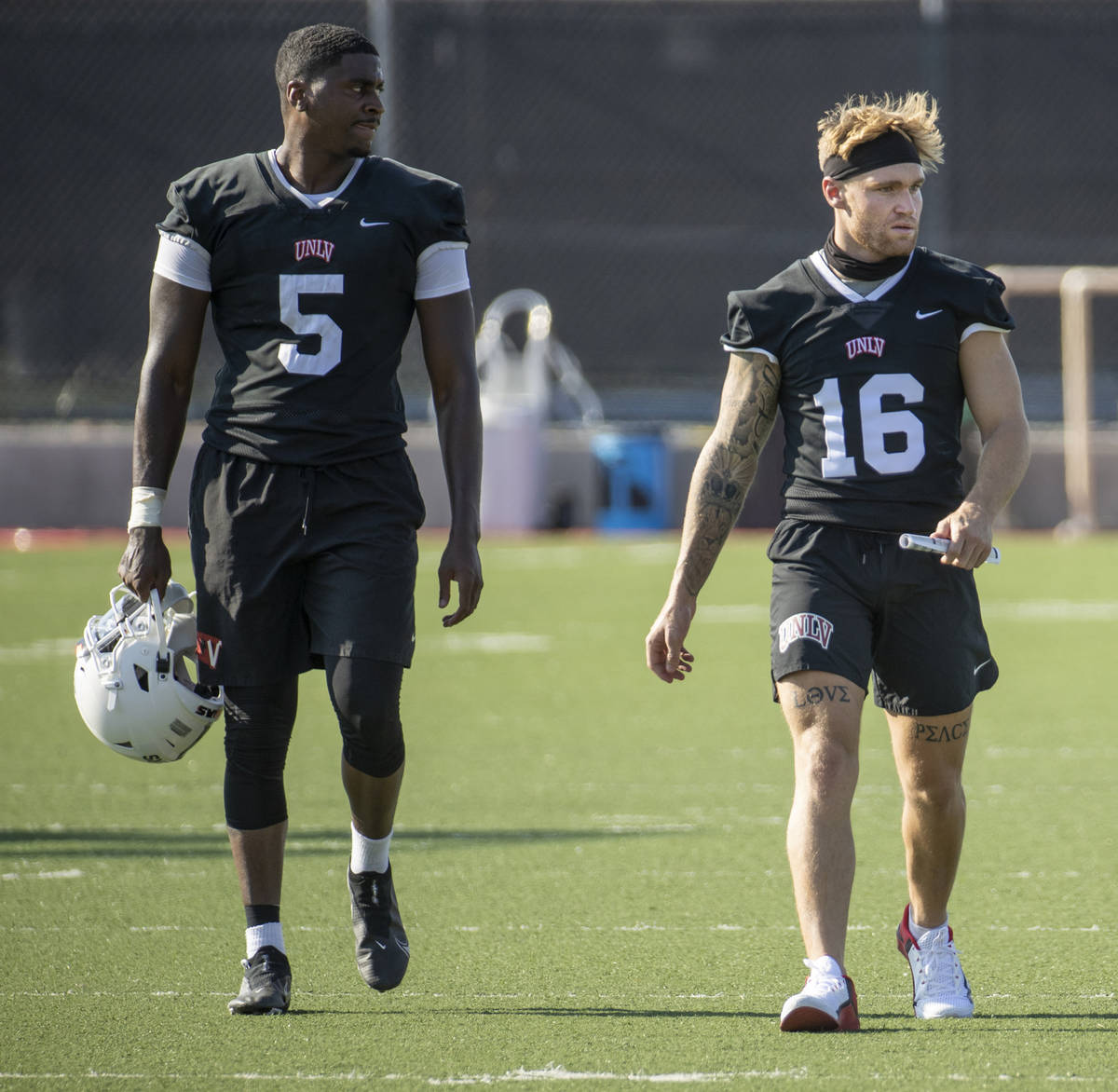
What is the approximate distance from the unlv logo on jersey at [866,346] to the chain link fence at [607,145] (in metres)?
16.6

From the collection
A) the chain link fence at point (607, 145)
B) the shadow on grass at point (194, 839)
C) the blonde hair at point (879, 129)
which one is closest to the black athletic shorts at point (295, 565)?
the blonde hair at point (879, 129)

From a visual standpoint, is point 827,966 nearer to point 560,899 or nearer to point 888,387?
point 888,387

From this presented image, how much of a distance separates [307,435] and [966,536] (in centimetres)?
139

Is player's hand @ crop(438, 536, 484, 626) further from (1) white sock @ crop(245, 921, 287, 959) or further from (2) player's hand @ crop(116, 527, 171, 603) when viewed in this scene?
(1) white sock @ crop(245, 921, 287, 959)

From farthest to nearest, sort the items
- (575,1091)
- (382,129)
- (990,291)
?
1. (382,129)
2. (990,291)
3. (575,1091)

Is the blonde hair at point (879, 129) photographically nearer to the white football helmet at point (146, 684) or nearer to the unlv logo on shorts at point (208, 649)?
the unlv logo on shorts at point (208, 649)

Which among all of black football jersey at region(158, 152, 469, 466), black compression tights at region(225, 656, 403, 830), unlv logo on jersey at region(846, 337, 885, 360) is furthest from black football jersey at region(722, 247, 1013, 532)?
black compression tights at region(225, 656, 403, 830)

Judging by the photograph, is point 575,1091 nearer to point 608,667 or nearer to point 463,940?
point 463,940

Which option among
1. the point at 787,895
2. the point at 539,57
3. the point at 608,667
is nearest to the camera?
the point at 787,895

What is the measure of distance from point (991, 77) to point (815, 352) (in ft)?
85.9

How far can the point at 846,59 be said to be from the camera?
2927cm

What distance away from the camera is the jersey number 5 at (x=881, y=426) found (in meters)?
4.10

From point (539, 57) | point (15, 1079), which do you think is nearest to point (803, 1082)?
point (15, 1079)

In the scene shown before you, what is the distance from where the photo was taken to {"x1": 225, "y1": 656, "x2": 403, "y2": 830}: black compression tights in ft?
13.8
